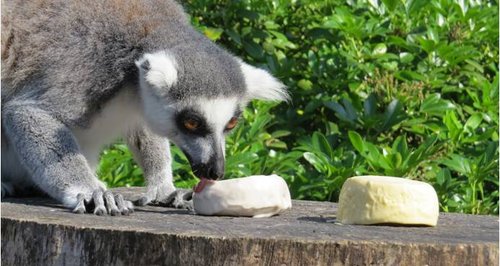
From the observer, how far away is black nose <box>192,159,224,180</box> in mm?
4551

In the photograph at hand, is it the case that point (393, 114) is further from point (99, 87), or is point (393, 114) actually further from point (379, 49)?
point (99, 87)

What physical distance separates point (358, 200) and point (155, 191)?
148cm

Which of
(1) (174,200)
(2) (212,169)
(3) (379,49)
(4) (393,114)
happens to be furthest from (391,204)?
(3) (379,49)

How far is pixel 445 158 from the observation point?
6.10m

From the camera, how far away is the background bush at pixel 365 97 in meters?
5.96

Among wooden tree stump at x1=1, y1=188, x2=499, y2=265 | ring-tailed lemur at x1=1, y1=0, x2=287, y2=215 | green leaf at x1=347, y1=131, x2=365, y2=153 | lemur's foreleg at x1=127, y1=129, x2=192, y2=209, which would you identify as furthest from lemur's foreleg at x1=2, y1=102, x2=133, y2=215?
green leaf at x1=347, y1=131, x2=365, y2=153

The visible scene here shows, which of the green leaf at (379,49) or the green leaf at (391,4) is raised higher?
the green leaf at (391,4)

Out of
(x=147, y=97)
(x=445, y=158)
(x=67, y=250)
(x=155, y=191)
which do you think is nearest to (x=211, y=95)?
(x=147, y=97)

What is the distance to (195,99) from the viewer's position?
4676mm

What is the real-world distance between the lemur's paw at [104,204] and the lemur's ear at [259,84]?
3.55 ft

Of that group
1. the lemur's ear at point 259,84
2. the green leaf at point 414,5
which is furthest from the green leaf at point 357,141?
the green leaf at point 414,5

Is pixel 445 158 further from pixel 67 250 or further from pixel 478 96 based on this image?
pixel 67 250

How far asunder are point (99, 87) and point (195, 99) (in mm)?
508

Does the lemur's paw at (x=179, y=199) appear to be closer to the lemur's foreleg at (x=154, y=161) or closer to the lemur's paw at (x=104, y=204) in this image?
the lemur's foreleg at (x=154, y=161)
